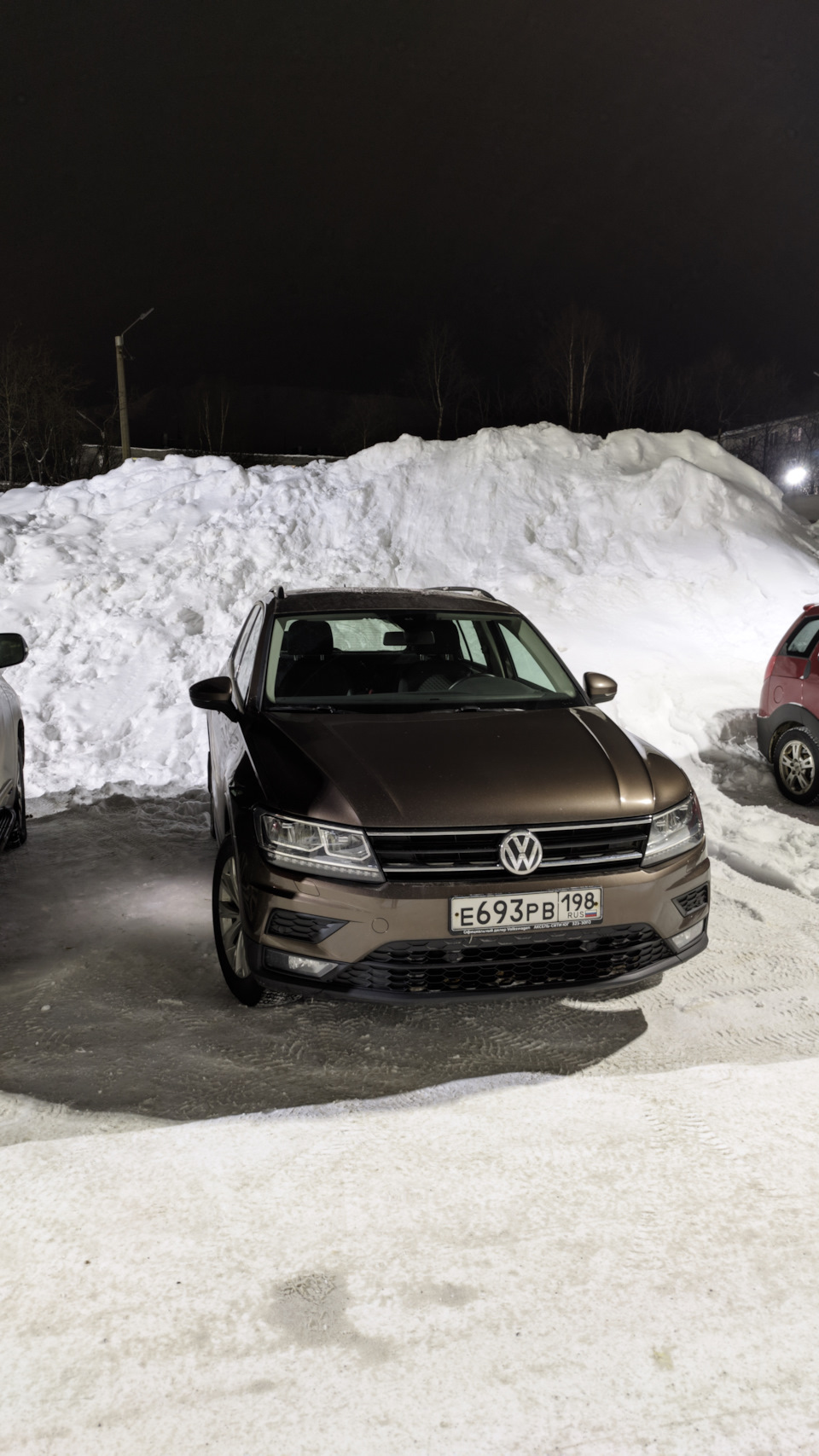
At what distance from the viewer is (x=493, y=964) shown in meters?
3.16

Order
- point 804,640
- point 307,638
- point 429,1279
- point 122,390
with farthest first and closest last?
point 122,390 → point 804,640 → point 307,638 → point 429,1279

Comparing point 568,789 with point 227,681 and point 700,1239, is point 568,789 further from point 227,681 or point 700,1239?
point 227,681

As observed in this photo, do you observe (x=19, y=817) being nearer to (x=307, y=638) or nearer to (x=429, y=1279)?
(x=307, y=638)

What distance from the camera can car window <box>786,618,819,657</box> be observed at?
727 centimetres

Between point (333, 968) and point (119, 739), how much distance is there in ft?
21.1

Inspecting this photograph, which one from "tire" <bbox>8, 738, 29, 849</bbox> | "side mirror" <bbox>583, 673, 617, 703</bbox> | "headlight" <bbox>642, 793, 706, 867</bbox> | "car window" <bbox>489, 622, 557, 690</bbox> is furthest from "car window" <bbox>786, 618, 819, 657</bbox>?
"tire" <bbox>8, 738, 29, 849</bbox>

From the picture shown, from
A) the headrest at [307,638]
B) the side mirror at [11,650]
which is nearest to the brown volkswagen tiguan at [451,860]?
the headrest at [307,638]

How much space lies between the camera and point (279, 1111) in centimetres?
300

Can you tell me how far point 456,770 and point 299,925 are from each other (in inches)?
30.3

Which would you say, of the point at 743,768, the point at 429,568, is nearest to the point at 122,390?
the point at 429,568

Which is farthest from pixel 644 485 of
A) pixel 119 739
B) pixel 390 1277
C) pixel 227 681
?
pixel 390 1277

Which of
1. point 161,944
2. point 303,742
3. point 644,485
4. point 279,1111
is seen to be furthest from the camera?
point 644,485

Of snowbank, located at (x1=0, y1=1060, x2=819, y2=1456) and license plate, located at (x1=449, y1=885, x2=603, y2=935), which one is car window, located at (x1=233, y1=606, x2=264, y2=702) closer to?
license plate, located at (x1=449, y1=885, x2=603, y2=935)

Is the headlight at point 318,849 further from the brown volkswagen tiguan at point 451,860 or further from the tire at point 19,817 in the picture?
the tire at point 19,817
